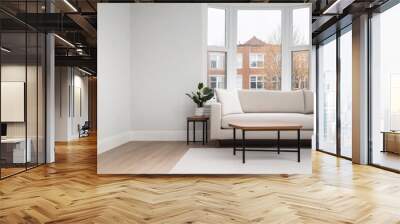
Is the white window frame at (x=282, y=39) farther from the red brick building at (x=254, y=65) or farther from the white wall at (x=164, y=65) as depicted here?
the white wall at (x=164, y=65)

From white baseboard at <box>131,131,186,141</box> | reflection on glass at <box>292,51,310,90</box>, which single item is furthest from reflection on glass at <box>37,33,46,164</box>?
reflection on glass at <box>292,51,310,90</box>

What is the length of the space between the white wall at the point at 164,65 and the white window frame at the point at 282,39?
0.70 feet

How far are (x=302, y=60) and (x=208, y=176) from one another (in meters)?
1.34

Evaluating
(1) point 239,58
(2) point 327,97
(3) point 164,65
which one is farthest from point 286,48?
(2) point 327,97

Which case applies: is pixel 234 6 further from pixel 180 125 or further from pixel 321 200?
pixel 321 200

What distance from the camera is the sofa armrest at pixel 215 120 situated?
13.0 feet

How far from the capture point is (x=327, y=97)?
4648 millimetres

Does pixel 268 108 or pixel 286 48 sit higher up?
pixel 286 48

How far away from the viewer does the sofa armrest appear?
13.0ft

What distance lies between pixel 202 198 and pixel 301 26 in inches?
70.5

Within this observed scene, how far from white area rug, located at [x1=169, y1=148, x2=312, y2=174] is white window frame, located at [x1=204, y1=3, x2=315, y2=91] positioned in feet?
2.28

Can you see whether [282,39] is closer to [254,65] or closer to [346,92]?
[254,65]

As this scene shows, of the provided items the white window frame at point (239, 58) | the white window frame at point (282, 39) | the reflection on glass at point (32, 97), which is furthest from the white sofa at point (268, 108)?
the reflection on glass at point (32, 97)

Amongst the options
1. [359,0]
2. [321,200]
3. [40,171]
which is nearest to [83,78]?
[40,171]
